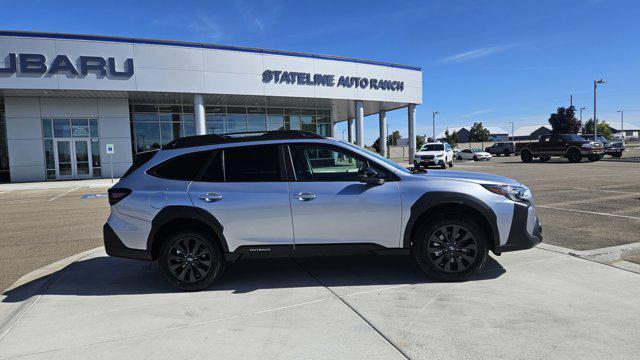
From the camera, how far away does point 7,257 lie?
22.5 ft

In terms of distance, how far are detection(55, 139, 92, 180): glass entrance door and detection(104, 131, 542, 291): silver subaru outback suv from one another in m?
25.0

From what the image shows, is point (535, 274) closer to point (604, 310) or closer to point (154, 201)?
point (604, 310)

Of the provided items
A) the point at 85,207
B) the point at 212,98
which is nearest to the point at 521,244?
the point at 85,207

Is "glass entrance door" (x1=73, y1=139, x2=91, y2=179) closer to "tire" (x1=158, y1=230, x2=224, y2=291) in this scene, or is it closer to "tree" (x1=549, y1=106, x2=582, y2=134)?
"tire" (x1=158, y1=230, x2=224, y2=291)

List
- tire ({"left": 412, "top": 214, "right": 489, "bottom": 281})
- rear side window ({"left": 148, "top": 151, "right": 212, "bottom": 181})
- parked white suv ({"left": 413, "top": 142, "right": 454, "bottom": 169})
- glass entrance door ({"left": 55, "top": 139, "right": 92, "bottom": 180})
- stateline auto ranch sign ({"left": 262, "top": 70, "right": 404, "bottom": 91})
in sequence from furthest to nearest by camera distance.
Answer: stateline auto ranch sign ({"left": 262, "top": 70, "right": 404, "bottom": 91})
glass entrance door ({"left": 55, "top": 139, "right": 92, "bottom": 180})
parked white suv ({"left": 413, "top": 142, "right": 454, "bottom": 169})
rear side window ({"left": 148, "top": 151, "right": 212, "bottom": 181})
tire ({"left": 412, "top": 214, "right": 489, "bottom": 281})

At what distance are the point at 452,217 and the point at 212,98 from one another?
25.6 meters

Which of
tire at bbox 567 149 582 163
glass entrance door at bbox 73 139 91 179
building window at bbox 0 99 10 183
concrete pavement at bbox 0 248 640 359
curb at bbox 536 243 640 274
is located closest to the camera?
concrete pavement at bbox 0 248 640 359

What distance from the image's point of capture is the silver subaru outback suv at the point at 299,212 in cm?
469

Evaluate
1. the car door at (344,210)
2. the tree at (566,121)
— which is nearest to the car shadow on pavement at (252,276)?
the car door at (344,210)

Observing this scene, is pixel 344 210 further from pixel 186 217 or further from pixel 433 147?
pixel 433 147

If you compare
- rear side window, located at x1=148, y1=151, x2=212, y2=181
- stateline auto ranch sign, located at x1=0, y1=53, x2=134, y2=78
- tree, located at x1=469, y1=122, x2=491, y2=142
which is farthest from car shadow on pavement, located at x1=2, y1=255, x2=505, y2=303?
tree, located at x1=469, y1=122, x2=491, y2=142

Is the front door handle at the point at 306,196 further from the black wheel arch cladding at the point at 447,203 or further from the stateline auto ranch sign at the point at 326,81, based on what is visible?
the stateline auto ranch sign at the point at 326,81

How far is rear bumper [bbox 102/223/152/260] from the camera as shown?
4.86m

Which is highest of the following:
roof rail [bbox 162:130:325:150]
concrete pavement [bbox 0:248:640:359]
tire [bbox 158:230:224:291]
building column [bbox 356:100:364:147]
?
building column [bbox 356:100:364:147]
